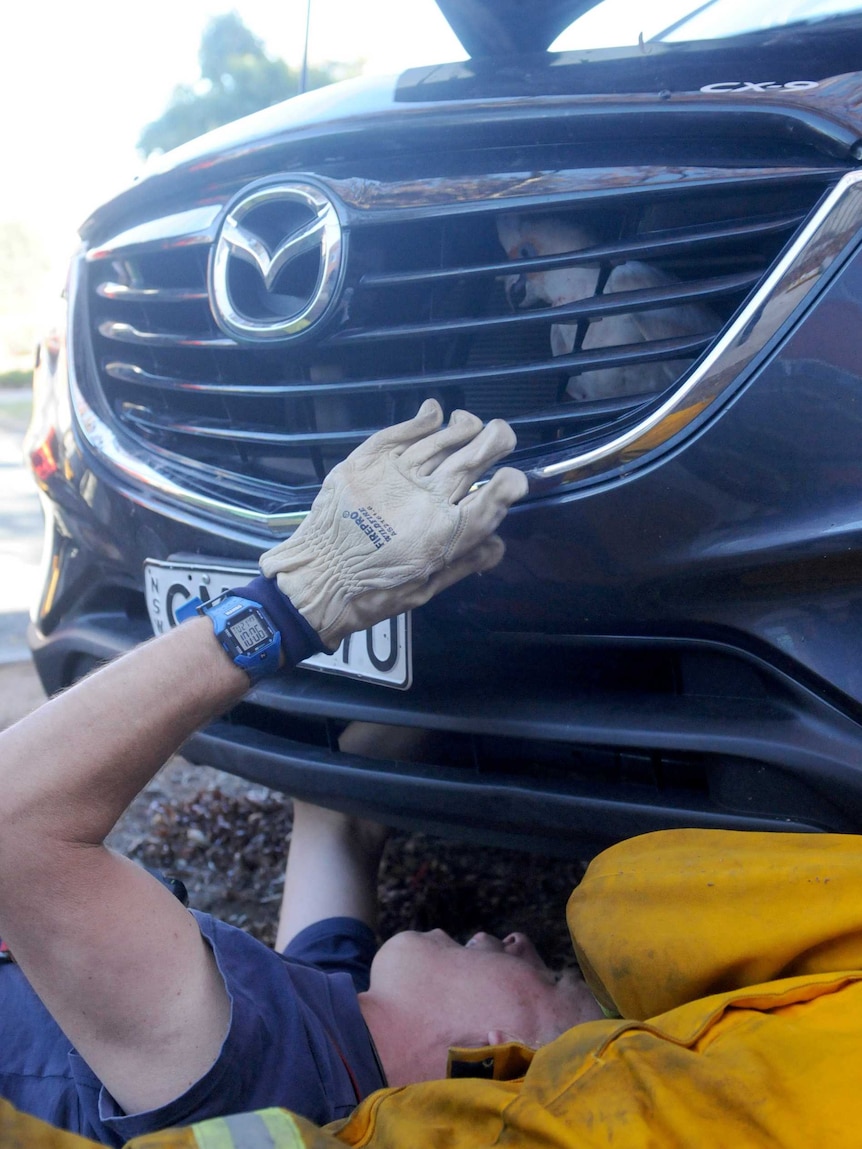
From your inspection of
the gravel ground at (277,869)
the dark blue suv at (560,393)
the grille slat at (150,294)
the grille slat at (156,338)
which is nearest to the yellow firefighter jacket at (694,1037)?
the dark blue suv at (560,393)

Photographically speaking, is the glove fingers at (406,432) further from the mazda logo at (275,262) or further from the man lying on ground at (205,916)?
the mazda logo at (275,262)

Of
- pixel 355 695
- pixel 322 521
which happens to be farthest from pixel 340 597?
pixel 355 695

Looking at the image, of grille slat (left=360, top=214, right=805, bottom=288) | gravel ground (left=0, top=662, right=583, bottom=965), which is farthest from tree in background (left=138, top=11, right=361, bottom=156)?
grille slat (left=360, top=214, right=805, bottom=288)

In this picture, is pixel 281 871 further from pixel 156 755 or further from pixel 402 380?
pixel 402 380

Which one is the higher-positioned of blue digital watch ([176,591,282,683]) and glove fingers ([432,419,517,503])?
glove fingers ([432,419,517,503])

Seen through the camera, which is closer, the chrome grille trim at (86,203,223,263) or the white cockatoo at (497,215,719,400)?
the white cockatoo at (497,215,719,400)

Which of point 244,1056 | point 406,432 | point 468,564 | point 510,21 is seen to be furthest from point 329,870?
point 510,21

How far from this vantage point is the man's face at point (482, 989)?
1444 mm

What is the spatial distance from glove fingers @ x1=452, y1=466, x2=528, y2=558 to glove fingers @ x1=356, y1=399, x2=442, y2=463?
0.12 meters

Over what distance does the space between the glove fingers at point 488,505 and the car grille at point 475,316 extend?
8cm

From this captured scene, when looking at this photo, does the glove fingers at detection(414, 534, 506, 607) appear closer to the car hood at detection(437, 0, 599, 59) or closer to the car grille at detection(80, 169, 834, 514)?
the car grille at detection(80, 169, 834, 514)

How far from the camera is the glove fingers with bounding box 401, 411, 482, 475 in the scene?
4.50 ft

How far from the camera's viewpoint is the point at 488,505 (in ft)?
4.40

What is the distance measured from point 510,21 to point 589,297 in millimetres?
622
